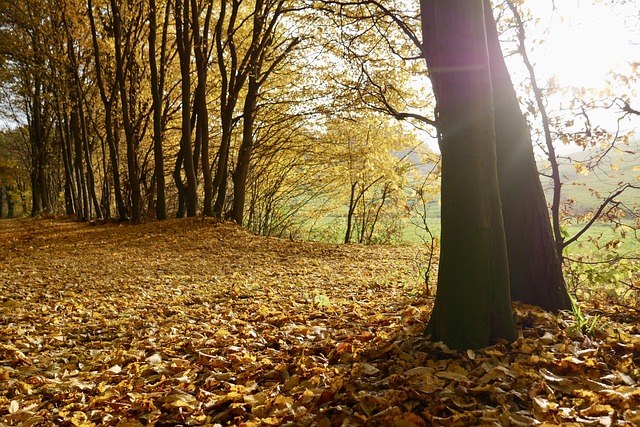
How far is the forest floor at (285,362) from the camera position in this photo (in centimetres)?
226

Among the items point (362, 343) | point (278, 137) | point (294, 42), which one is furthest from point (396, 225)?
point (362, 343)

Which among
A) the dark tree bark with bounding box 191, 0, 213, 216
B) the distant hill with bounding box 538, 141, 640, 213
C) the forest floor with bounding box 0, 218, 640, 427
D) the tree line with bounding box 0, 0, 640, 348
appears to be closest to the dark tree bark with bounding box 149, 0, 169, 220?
the tree line with bounding box 0, 0, 640, 348

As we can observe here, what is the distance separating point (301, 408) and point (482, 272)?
146 cm

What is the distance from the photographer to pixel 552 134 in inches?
193

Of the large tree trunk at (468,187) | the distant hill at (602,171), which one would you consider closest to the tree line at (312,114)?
the large tree trunk at (468,187)

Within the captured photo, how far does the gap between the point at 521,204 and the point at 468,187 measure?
117 centimetres

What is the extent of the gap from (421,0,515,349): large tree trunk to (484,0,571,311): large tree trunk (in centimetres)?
91

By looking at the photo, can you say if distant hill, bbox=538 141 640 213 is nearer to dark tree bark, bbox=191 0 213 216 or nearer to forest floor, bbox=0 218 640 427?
forest floor, bbox=0 218 640 427

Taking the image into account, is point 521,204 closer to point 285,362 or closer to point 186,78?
point 285,362

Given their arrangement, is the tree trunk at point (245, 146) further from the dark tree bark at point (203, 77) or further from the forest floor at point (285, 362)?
the forest floor at point (285, 362)

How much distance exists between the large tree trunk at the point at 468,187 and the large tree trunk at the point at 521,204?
0.91 m

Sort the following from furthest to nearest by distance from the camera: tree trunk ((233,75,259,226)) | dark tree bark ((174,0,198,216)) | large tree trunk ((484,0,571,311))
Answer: tree trunk ((233,75,259,226))
dark tree bark ((174,0,198,216))
large tree trunk ((484,0,571,311))

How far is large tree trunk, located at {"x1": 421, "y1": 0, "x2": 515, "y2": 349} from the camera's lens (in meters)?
2.79

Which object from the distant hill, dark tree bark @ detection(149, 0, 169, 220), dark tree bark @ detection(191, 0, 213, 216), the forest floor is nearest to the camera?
the forest floor
